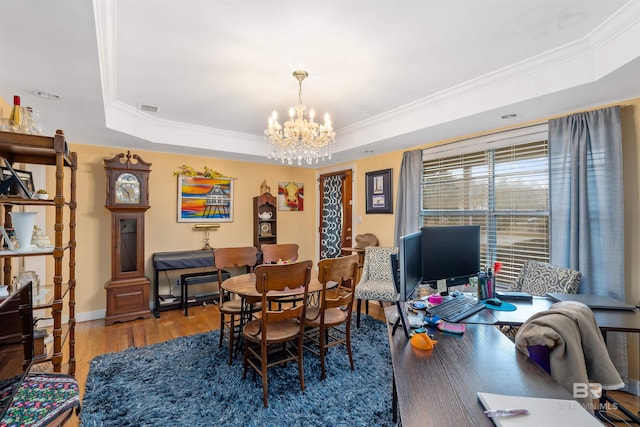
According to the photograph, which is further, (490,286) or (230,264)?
(230,264)

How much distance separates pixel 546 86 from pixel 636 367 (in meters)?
2.33

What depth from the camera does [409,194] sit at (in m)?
3.92

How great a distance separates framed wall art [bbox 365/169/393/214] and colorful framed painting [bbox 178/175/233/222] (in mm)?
2283

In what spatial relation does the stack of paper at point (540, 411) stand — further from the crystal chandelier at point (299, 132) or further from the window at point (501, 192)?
the window at point (501, 192)

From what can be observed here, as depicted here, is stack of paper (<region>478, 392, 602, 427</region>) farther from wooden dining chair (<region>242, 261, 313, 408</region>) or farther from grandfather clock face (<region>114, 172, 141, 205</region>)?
grandfather clock face (<region>114, 172, 141, 205</region>)

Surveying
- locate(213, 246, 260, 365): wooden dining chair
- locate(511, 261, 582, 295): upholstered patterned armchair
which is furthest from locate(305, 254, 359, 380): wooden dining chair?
locate(511, 261, 582, 295): upholstered patterned armchair

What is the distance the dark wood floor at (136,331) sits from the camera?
293 cm

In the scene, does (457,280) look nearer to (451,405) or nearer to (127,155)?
(451,405)

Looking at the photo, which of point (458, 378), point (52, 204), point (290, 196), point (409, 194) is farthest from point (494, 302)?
point (290, 196)

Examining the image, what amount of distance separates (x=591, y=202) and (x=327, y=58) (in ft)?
8.12

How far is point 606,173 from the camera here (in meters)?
2.35

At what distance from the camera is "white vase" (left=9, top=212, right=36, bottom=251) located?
1741mm

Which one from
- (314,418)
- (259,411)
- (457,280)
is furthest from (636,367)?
(259,411)

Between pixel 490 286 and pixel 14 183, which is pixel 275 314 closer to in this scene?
pixel 490 286
